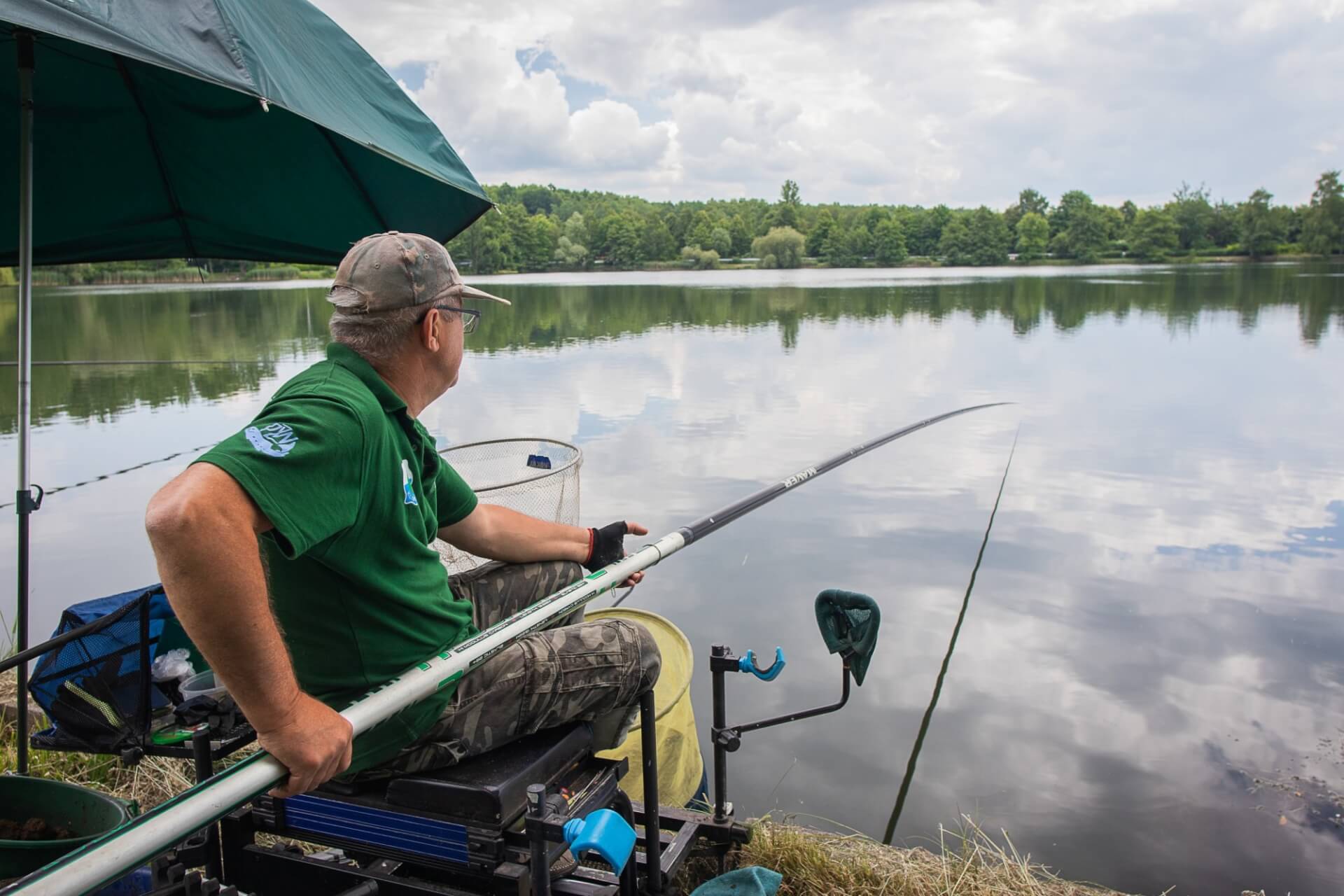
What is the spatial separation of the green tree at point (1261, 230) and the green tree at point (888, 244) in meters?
33.4

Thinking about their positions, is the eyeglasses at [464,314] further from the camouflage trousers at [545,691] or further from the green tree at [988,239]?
the green tree at [988,239]

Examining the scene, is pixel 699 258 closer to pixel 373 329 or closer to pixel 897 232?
pixel 897 232

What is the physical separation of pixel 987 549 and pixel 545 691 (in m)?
5.50

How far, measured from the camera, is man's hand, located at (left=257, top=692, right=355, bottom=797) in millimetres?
1407

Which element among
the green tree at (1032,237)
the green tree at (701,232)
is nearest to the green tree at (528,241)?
the green tree at (701,232)

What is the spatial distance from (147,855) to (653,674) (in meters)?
1.14

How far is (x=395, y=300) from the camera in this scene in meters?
1.93

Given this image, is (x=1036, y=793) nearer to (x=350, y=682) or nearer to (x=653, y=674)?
(x=653, y=674)

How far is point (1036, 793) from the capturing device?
401cm

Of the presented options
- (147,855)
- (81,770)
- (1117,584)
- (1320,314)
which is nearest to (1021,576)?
(1117,584)

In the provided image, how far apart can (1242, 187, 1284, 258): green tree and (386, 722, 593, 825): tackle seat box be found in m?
105

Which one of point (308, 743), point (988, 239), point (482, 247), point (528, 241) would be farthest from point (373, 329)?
point (988, 239)

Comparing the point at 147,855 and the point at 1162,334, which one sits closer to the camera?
the point at 147,855

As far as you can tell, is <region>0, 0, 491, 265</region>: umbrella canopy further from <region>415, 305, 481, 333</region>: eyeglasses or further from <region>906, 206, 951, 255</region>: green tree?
<region>906, 206, 951, 255</region>: green tree
